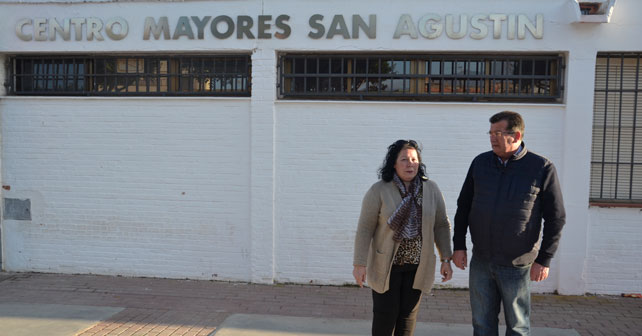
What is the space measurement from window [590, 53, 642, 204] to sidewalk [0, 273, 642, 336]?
1254mm

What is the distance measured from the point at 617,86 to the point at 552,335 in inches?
123

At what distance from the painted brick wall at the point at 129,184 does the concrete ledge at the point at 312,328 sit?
147cm

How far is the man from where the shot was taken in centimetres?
337

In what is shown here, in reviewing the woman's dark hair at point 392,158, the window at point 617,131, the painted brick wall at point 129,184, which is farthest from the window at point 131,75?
the window at point 617,131

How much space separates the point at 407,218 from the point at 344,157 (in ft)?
8.66

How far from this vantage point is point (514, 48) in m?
5.87

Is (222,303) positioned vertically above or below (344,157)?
below

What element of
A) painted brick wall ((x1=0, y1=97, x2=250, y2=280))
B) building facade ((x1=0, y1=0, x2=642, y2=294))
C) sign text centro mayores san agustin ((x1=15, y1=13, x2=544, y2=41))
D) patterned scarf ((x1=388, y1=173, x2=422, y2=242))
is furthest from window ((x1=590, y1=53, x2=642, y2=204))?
painted brick wall ((x1=0, y1=97, x2=250, y2=280))

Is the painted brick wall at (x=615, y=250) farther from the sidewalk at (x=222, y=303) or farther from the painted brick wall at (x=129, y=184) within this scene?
the painted brick wall at (x=129, y=184)

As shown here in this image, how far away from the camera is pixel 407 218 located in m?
3.57

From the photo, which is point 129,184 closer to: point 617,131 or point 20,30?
point 20,30

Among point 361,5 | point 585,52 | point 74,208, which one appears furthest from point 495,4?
point 74,208

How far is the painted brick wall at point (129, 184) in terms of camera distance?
20.7ft

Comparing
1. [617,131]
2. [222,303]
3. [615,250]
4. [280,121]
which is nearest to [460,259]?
[222,303]
